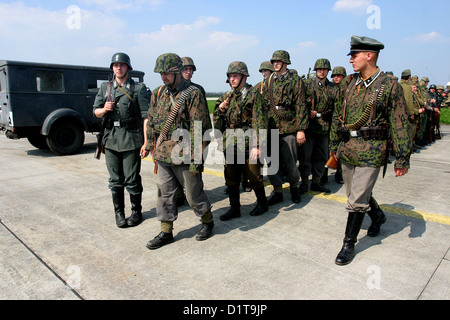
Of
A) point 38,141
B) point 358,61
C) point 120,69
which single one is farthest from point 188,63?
point 38,141

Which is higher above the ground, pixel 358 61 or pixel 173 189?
pixel 358 61

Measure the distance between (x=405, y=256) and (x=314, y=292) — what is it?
1.15 metres

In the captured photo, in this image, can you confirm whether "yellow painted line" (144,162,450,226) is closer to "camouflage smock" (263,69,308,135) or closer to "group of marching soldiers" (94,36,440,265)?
"group of marching soldiers" (94,36,440,265)

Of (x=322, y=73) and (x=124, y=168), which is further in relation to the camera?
(x=322, y=73)

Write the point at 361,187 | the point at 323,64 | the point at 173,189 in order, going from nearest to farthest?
the point at 361,187
the point at 173,189
the point at 323,64

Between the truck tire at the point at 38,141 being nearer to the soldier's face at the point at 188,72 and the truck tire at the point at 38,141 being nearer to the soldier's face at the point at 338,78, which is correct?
the soldier's face at the point at 188,72

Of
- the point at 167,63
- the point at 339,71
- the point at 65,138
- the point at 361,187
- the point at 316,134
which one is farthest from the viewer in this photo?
the point at 65,138

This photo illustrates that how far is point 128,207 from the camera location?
14.8 ft

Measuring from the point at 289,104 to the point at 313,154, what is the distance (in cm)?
116

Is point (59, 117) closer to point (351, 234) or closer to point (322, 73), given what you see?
point (322, 73)

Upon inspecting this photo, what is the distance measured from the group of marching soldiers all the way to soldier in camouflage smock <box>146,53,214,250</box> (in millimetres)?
10

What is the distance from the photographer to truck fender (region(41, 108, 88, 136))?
8094 mm

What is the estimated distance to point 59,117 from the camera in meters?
8.34
